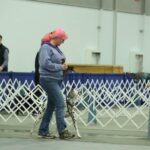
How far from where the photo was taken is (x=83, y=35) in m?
18.5

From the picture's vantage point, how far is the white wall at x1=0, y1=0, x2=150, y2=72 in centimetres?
1612

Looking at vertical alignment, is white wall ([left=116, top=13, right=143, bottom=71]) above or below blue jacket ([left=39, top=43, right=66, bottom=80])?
above

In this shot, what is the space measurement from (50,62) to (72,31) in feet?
34.5

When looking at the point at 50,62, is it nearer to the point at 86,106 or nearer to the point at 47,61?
the point at 47,61

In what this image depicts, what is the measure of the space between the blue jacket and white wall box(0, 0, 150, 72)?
8.17 metres

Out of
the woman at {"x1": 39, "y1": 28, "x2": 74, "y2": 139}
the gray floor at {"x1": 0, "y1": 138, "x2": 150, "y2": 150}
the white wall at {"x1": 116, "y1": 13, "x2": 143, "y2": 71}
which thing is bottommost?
the gray floor at {"x1": 0, "y1": 138, "x2": 150, "y2": 150}

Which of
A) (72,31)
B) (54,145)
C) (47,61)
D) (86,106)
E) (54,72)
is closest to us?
(54,145)

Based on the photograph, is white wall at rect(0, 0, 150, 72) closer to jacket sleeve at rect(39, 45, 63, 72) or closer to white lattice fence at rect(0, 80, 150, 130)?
white lattice fence at rect(0, 80, 150, 130)

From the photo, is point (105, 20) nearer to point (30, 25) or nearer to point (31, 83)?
point (30, 25)

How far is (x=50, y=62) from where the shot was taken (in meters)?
7.69

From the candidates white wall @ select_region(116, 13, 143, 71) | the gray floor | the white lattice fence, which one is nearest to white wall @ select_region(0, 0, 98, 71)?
white wall @ select_region(116, 13, 143, 71)

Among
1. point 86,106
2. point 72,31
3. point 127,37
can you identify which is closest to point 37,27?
point 72,31

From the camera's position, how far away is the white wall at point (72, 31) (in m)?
16.1

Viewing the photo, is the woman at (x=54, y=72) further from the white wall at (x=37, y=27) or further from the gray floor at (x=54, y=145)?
the white wall at (x=37, y=27)
